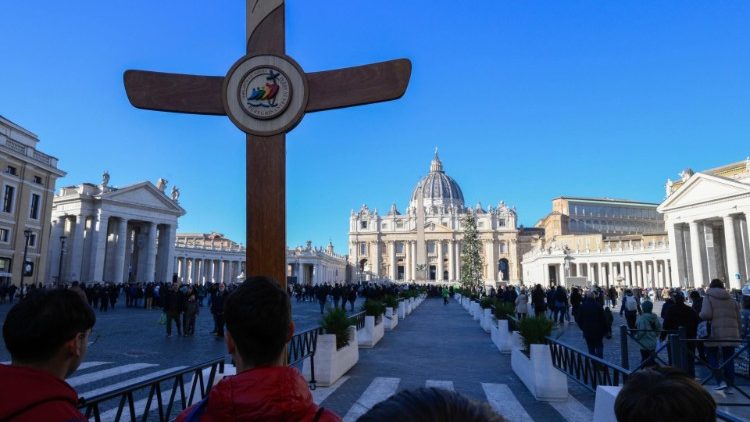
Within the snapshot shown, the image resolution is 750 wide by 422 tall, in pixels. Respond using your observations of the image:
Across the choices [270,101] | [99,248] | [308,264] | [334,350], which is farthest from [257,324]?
[308,264]

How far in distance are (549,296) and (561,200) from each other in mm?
85137

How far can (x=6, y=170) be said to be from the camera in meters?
33.7

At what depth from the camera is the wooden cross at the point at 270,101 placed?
4.65 metres

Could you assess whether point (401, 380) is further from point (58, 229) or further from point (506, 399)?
point (58, 229)

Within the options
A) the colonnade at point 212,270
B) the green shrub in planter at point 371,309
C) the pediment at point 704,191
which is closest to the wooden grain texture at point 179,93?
the green shrub in planter at point 371,309

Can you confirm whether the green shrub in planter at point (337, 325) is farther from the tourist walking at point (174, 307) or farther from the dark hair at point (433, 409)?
the dark hair at point (433, 409)

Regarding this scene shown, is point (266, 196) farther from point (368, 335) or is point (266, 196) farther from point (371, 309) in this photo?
point (371, 309)

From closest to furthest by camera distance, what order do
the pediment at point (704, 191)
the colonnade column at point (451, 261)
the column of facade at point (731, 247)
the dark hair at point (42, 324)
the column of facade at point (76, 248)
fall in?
the dark hair at point (42, 324), the pediment at point (704, 191), the column of facade at point (731, 247), the column of facade at point (76, 248), the colonnade column at point (451, 261)

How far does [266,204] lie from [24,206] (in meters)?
39.3

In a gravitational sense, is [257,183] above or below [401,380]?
above

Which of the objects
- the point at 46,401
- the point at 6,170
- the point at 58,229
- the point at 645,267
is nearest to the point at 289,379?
the point at 46,401

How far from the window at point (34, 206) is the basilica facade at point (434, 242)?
78.1 meters

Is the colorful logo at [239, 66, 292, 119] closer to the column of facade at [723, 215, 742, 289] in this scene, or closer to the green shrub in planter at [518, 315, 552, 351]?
the green shrub in planter at [518, 315, 552, 351]

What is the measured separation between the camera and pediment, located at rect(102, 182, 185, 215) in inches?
1982
